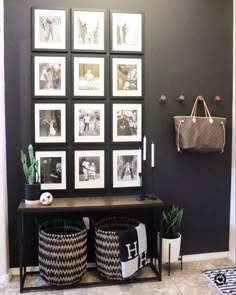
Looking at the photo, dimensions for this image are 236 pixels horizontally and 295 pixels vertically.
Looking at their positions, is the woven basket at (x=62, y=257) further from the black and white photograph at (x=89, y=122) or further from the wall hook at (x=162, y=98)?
the wall hook at (x=162, y=98)

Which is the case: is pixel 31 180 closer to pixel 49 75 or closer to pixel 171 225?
pixel 49 75

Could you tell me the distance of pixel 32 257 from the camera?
2889 millimetres

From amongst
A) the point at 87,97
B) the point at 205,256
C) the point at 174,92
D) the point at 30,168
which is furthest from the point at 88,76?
the point at 205,256

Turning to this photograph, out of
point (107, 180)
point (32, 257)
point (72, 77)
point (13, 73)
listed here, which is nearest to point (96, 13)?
point (72, 77)

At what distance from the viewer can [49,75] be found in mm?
2791

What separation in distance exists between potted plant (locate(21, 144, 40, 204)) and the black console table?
0.25 ft

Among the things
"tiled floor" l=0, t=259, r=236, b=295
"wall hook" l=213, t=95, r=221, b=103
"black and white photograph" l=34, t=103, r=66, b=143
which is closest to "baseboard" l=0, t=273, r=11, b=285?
"tiled floor" l=0, t=259, r=236, b=295

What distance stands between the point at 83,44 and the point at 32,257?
6.13ft

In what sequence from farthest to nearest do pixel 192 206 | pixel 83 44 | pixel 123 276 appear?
pixel 192 206, pixel 83 44, pixel 123 276

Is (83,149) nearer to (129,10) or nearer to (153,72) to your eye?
(153,72)

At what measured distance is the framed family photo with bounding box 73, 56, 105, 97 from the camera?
2.82m

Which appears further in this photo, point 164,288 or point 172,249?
point 172,249

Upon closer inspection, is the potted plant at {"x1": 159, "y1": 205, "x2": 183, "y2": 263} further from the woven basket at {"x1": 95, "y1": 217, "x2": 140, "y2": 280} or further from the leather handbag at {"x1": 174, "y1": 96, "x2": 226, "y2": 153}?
the leather handbag at {"x1": 174, "y1": 96, "x2": 226, "y2": 153}

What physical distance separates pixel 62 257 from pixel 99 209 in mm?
459
